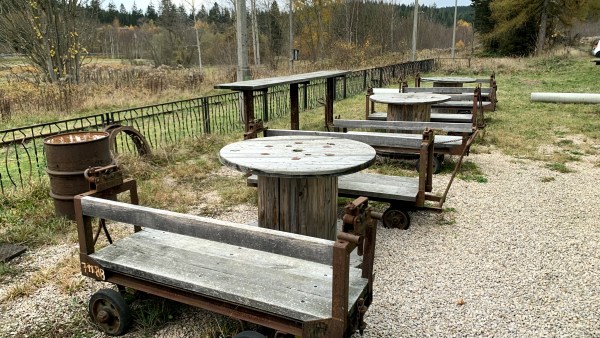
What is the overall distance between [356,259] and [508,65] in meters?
25.8

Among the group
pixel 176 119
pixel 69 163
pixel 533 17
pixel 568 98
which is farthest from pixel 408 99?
pixel 533 17

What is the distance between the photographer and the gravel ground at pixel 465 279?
10.1 feet

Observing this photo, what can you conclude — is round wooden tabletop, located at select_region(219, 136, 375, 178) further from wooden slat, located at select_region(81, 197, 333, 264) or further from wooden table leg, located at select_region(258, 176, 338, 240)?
wooden slat, located at select_region(81, 197, 333, 264)

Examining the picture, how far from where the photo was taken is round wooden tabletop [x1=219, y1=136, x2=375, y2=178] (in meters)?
2.98

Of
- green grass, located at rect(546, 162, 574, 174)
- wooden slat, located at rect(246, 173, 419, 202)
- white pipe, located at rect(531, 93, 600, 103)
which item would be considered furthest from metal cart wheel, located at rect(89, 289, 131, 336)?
white pipe, located at rect(531, 93, 600, 103)

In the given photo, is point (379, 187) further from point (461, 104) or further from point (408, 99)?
point (461, 104)

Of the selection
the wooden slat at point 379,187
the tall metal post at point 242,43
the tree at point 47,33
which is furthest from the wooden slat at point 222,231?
the tree at point 47,33

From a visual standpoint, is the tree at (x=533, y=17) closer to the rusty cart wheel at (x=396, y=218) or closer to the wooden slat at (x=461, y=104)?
the wooden slat at (x=461, y=104)

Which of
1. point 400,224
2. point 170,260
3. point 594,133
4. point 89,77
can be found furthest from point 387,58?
point 170,260

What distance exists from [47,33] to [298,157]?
1773 centimetres

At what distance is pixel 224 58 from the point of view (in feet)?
118

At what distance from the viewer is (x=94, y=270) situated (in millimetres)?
3014

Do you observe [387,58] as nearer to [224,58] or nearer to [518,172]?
[224,58]

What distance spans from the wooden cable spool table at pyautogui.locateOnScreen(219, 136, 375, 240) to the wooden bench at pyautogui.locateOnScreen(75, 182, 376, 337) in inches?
14.0
